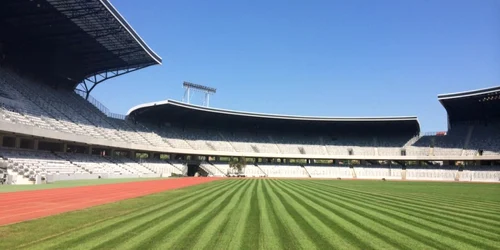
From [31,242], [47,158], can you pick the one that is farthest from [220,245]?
[47,158]

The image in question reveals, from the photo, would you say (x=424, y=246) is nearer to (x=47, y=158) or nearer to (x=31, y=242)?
(x=31, y=242)

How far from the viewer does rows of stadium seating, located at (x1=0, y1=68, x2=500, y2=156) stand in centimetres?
4212

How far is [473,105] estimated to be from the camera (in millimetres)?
65250

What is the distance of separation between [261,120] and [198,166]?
17.5m

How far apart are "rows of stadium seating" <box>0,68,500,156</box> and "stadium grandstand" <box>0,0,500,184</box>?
9.3 inches

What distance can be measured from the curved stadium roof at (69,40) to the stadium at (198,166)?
24 centimetres

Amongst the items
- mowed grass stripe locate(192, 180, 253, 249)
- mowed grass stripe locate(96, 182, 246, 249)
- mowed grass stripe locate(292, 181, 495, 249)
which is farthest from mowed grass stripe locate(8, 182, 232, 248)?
mowed grass stripe locate(292, 181, 495, 249)

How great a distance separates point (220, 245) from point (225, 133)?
238 feet

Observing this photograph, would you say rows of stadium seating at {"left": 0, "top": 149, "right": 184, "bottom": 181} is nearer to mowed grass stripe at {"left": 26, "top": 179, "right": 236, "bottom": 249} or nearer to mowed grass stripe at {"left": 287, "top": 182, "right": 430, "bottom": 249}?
mowed grass stripe at {"left": 26, "top": 179, "right": 236, "bottom": 249}

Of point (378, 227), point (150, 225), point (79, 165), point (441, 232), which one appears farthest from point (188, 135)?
point (441, 232)

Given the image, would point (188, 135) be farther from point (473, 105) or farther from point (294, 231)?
point (294, 231)

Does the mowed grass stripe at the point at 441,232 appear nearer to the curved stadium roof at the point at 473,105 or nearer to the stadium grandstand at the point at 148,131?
the stadium grandstand at the point at 148,131

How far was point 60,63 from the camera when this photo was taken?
5319cm

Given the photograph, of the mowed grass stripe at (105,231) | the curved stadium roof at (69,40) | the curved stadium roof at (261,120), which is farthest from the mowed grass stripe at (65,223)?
the curved stadium roof at (261,120)
